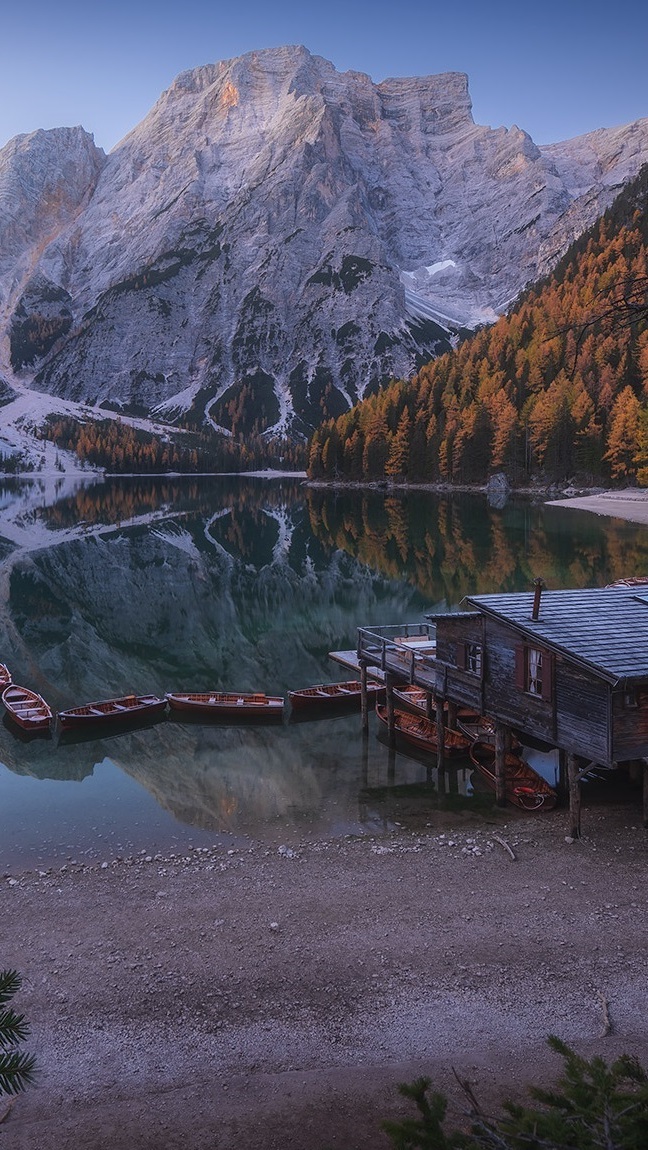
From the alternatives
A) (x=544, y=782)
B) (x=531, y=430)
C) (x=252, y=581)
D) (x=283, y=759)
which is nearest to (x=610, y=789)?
(x=544, y=782)

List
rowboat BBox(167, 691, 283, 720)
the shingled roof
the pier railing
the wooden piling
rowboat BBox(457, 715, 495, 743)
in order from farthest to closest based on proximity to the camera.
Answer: rowboat BBox(167, 691, 283, 720), the wooden piling, the pier railing, rowboat BBox(457, 715, 495, 743), the shingled roof

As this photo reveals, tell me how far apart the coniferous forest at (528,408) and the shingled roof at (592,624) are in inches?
3607

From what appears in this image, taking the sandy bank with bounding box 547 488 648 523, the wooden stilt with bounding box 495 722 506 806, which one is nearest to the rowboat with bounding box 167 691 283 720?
the wooden stilt with bounding box 495 722 506 806

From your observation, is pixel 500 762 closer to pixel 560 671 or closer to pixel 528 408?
pixel 560 671

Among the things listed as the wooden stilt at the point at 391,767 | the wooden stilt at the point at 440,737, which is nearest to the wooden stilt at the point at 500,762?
the wooden stilt at the point at 440,737

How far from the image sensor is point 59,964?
1655 cm

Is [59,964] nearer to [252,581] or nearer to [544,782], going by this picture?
[544,782]

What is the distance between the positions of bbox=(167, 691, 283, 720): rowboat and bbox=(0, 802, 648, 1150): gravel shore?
1347cm

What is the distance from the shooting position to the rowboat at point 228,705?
35719 mm

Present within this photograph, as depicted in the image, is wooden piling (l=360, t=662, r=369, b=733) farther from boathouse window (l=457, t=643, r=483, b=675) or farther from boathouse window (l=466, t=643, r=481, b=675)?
boathouse window (l=466, t=643, r=481, b=675)

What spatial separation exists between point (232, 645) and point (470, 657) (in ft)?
84.4

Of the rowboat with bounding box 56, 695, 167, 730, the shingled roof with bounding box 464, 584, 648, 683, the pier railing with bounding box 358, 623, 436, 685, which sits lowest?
the rowboat with bounding box 56, 695, 167, 730

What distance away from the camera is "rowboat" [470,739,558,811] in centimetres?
2483

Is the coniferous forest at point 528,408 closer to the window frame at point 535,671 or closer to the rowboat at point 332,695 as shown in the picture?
the rowboat at point 332,695
